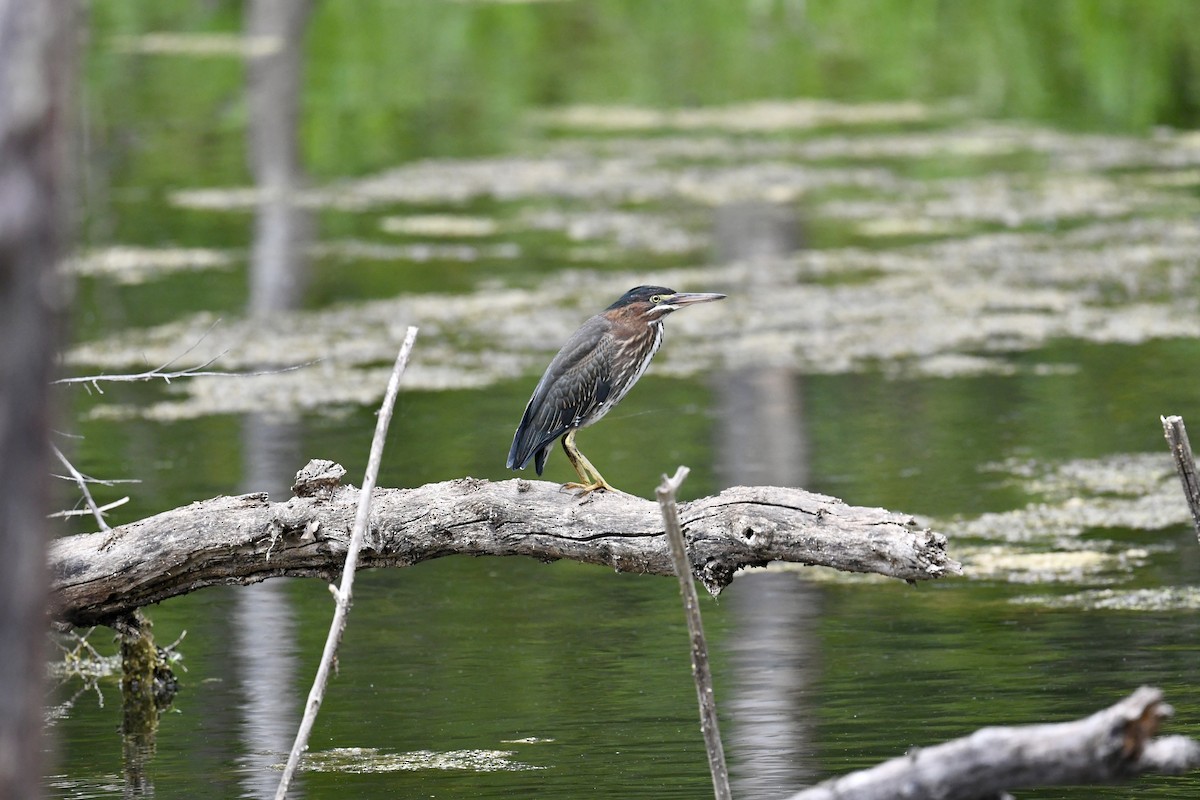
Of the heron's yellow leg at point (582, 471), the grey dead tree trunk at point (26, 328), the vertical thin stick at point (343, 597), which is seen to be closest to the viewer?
the grey dead tree trunk at point (26, 328)

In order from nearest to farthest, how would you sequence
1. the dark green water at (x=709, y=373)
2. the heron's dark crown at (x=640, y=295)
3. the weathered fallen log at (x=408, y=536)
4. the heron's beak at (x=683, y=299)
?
the weathered fallen log at (x=408, y=536) < the heron's beak at (x=683, y=299) < the heron's dark crown at (x=640, y=295) < the dark green water at (x=709, y=373)

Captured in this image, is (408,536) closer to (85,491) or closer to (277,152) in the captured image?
(85,491)

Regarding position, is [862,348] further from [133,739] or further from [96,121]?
[96,121]

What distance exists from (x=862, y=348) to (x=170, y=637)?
16.6 feet

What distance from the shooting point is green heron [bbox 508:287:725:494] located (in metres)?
5.78

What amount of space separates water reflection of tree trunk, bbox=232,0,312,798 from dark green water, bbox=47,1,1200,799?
33 millimetres

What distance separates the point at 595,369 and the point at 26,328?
11.4 feet

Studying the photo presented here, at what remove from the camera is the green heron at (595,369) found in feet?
19.0

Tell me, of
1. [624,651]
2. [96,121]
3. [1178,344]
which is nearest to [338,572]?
[624,651]

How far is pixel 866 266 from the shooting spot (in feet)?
42.8

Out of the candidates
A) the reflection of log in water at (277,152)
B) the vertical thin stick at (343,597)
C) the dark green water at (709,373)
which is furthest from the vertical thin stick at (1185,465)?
the reflection of log in water at (277,152)

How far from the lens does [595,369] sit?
580cm

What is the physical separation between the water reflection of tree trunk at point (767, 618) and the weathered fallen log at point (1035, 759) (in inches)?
80.3

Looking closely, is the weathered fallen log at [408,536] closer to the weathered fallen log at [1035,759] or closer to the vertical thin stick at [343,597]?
the vertical thin stick at [343,597]
